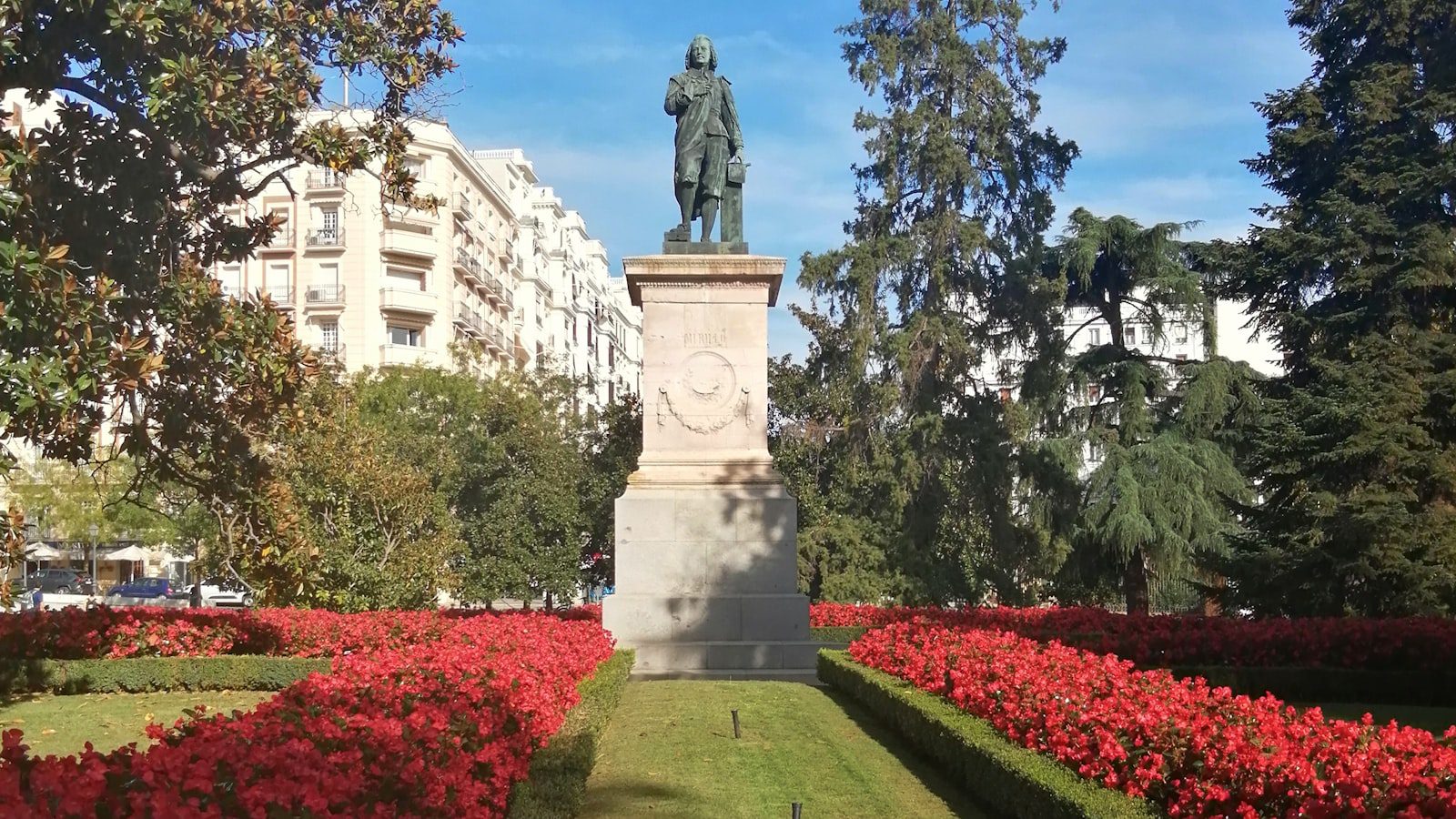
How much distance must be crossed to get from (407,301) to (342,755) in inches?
2115

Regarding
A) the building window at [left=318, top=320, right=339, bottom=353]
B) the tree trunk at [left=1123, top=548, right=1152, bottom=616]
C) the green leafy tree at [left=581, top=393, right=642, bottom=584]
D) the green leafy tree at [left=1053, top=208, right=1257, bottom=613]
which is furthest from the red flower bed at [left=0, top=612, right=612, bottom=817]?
the building window at [left=318, top=320, right=339, bottom=353]

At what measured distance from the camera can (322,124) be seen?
13172 mm

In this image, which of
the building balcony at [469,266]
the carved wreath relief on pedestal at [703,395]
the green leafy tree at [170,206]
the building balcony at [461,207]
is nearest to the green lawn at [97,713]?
the green leafy tree at [170,206]

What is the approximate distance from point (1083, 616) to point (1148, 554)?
13115 mm

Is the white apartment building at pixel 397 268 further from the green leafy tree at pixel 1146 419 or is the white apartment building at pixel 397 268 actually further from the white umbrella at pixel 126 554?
the green leafy tree at pixel 1146 419

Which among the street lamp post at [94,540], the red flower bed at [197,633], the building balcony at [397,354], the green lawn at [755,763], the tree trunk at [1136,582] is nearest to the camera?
the green lawn at [755,763]

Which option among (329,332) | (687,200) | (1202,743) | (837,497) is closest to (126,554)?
(329,332)

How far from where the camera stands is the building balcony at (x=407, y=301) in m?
57.5

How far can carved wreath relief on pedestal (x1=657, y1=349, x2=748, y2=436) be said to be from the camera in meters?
17.4

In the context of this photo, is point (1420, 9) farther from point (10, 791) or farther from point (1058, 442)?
point (10, 791)

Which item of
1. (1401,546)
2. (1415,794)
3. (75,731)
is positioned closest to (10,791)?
(1415,794)

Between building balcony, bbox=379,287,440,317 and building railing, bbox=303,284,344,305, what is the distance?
169 cm

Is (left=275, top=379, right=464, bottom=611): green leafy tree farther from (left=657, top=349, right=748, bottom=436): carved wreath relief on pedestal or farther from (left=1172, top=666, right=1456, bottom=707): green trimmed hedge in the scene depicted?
(left=1172, top=666, right=1456, bottom=707): green trimmed hedge

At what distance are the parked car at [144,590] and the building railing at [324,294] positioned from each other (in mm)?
13202
